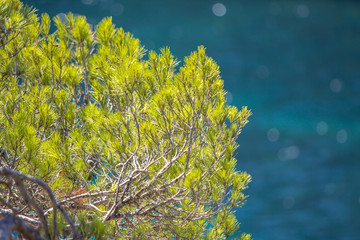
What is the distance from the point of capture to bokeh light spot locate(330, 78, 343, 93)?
23.4 ft

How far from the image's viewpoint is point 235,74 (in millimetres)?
7082

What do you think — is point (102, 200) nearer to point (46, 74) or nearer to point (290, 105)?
point (46, 74)

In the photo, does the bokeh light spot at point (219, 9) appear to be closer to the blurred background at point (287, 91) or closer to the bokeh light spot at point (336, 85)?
the blurred background at point (287, 91)

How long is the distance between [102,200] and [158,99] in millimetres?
421

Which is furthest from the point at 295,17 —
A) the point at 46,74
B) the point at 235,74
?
the point at 46,74

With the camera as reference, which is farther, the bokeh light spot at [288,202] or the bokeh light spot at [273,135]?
the bokeh light spot at [273,135]

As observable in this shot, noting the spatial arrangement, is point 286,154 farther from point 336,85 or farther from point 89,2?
point 89,2

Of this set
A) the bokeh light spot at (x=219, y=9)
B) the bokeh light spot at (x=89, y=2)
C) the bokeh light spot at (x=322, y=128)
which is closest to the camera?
the bokeh light spot at (x=89, y=2)

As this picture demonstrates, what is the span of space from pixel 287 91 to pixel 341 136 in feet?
3.49

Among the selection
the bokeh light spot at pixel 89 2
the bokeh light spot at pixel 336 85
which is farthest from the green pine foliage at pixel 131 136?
the bokeh light spot at pixel 336 85

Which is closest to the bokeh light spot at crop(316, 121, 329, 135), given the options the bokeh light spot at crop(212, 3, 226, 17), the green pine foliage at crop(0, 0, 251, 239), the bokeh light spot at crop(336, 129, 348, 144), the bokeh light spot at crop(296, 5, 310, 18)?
the bokeh light spot at crop(336, 129, 348, 144)

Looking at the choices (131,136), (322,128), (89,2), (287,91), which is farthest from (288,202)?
(131,136)

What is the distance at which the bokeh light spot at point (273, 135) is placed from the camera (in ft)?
22.8

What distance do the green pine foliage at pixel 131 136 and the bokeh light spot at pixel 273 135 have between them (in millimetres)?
5398
